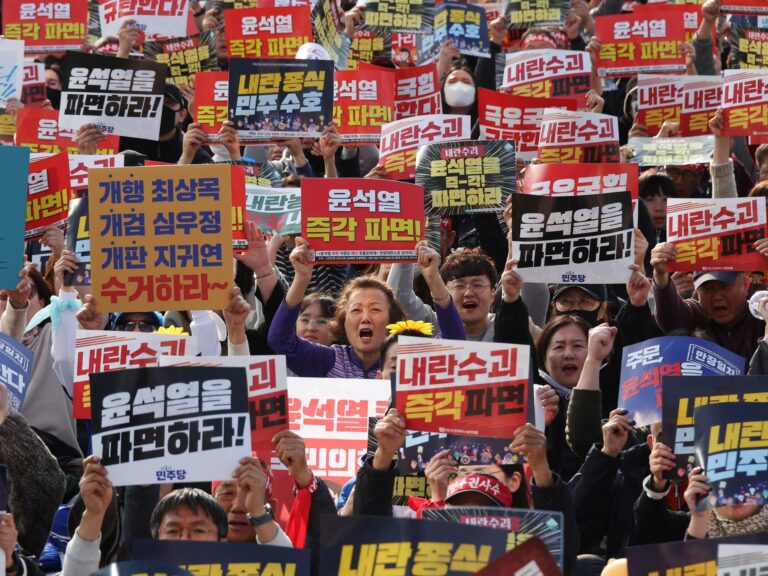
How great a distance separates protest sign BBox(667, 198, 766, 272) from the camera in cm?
867

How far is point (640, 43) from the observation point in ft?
43.0

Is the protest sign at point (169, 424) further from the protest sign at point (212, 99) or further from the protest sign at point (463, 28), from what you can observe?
the protest sign at point (463, 28)

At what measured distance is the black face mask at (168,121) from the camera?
12594 mm

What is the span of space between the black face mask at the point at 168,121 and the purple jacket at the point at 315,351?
441cm

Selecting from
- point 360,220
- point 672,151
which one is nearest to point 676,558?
point 360,220

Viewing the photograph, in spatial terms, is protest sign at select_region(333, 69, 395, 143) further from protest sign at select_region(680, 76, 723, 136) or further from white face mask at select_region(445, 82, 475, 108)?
protest sign at select_region(680, 76, 723, 136)

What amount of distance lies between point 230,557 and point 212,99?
20.2 feet

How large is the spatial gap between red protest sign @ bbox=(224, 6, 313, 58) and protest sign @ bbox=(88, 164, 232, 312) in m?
5.00

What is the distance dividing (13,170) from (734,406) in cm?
375

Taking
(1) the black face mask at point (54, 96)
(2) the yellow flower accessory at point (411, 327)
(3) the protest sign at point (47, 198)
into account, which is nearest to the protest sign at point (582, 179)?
(2) the yellow flower accessory at point (411, 327)

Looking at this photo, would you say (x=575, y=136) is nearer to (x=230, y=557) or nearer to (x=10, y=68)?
(x=10, y=68)

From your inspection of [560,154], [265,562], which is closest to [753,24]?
[560,154]

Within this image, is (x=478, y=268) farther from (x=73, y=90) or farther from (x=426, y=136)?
(x=73, y=90)

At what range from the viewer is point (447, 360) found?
659 cm
